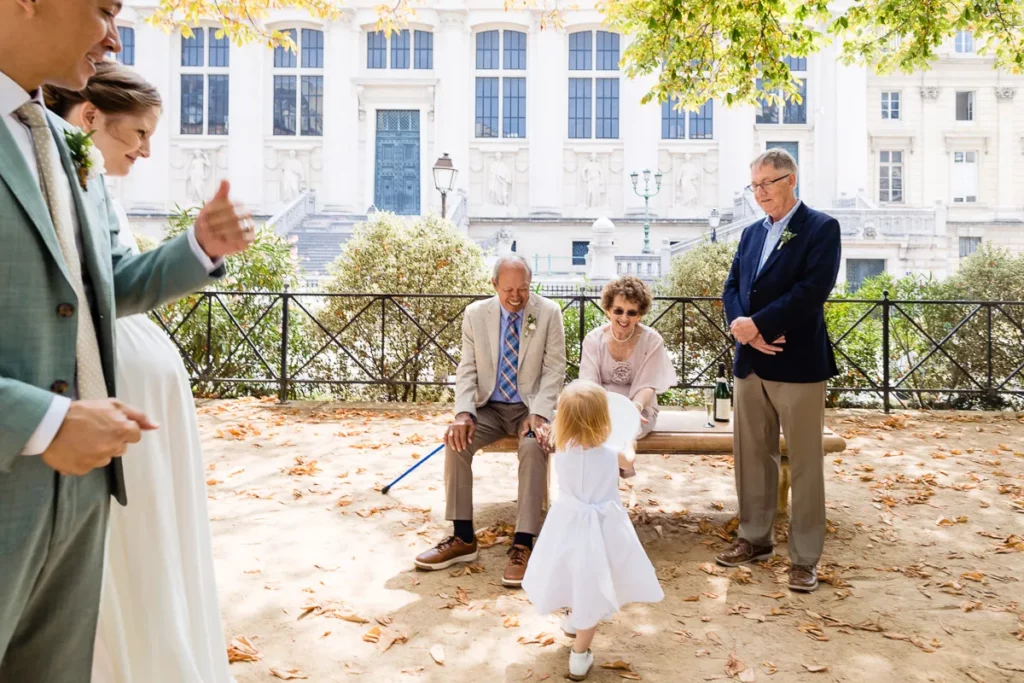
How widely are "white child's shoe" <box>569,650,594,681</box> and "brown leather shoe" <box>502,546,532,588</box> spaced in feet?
2.66

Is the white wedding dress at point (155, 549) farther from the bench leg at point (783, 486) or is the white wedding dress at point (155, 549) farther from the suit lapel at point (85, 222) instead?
the bench leg at point (783, 486)

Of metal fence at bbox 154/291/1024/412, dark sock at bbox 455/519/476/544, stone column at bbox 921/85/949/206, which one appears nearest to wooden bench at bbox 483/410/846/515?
dark sock at bbox 455/519/476/544

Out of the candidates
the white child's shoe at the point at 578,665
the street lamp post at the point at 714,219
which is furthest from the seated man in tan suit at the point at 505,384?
the street lamp post at the point at 714,219

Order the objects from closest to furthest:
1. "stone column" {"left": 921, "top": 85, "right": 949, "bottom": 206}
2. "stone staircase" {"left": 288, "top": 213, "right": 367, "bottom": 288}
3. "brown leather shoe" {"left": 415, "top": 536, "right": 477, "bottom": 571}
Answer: "brown leather shoe" {"left": 415, "top": 536, "right": 477, "bottom": 571}
"stone staircase" {"left": 288, "top": 213, "right": 367, "bottom": 288}
"stone column" {"left": 921, "top": 85, "right": 949, "bottom": 206}

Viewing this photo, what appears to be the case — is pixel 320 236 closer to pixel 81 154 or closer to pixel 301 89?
pixel 301 89

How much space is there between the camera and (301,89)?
90.5 feet

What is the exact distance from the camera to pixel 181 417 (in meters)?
2.16

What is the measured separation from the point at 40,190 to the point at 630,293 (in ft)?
10.3

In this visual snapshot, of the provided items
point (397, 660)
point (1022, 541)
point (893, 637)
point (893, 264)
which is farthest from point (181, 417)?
point (893, 264)

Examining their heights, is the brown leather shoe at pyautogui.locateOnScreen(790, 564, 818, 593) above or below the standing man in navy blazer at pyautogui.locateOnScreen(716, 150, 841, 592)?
below

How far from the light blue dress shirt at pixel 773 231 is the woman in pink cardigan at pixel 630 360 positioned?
0.65 metres

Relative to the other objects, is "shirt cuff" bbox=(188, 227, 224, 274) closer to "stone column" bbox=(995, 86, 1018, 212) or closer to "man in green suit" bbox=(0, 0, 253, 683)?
"man in green suit" bbox=(0, 0, 253, 683)

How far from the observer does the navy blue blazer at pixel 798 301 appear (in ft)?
11.7

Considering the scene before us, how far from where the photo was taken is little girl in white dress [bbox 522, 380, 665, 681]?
2750 millimetres
